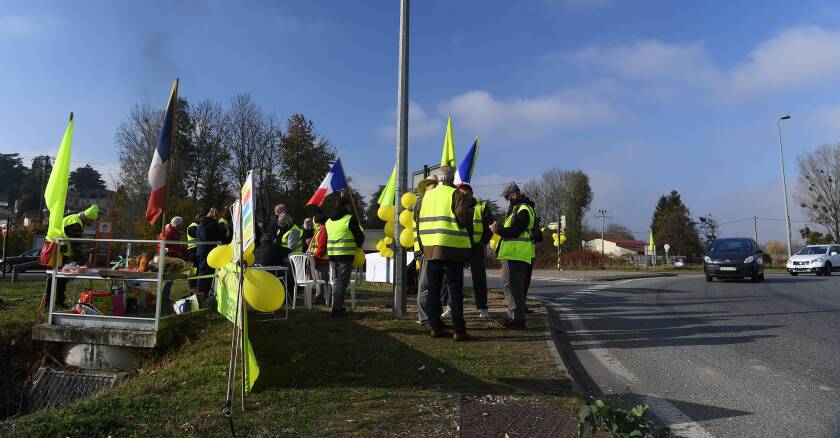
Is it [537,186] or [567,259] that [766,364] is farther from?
[537,186]

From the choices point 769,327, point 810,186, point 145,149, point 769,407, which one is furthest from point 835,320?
point 810,186

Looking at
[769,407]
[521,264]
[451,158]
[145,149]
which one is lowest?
[769,407]

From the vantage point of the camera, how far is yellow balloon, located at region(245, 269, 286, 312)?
12.9ft

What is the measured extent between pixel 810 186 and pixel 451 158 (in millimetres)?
59829

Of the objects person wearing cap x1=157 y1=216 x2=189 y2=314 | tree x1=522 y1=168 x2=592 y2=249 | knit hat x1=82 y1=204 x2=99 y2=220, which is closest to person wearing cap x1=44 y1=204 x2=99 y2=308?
knit hat x1=82 y1=204 x2=99 y2=220

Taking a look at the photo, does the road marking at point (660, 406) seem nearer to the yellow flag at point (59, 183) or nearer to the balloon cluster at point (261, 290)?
the balloon cluster at point (261, 290)

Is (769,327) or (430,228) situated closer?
(430,228)

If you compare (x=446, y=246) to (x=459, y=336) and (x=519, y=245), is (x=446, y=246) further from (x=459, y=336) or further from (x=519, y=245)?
(x=519, y=245)

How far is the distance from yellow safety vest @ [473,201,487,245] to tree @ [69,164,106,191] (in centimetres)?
8467

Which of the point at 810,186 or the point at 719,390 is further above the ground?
the point at 810,186

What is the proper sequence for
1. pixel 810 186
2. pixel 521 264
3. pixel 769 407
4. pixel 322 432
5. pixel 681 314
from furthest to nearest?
pixel 810 186 < pixel 681 314 < pixel 521 264 < pixel 769 407 < pixel 322 432

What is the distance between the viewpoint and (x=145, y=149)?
3591 cm

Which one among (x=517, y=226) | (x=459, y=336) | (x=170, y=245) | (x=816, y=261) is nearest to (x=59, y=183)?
(x=170, y=245)

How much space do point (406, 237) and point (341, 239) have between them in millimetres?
946
